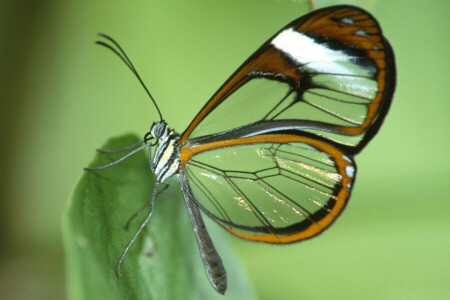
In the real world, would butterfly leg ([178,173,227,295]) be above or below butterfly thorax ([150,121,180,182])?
below

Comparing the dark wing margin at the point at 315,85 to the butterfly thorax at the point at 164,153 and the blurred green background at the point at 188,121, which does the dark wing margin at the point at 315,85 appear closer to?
the butterfly thorax at the point at 164,153

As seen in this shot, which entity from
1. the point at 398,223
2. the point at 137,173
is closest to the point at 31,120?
the point at 137,173

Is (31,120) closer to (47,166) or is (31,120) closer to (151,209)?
(47,166)

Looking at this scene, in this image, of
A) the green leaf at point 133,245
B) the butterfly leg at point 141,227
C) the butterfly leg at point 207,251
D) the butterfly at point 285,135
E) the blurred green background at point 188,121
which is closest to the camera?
the green leaf at point 133,245

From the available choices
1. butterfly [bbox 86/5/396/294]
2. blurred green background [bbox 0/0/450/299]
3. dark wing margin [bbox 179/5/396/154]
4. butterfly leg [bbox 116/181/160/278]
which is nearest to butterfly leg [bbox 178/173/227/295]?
butterfly [bbox 86/5/396/294]

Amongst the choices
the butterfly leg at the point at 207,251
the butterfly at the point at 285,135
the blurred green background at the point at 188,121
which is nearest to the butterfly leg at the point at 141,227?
the butterfly at the point at 285,135

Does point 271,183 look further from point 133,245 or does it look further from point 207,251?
point 133,245

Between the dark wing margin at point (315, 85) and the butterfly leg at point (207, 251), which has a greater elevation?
the dark wing margin at point (315, 85)

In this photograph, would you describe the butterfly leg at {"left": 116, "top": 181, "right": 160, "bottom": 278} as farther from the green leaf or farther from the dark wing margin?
the dark wing margin
